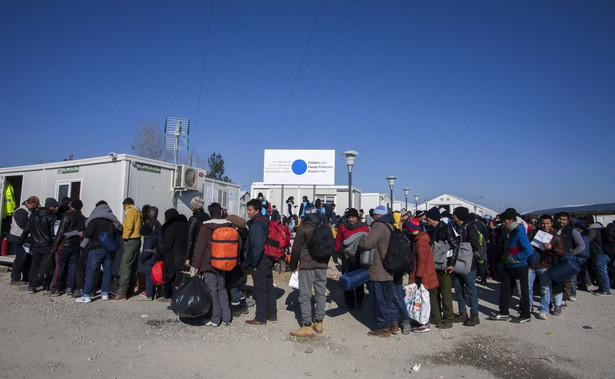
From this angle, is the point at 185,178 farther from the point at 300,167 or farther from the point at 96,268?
the point at 300,167

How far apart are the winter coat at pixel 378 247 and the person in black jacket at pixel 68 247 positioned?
5.71m

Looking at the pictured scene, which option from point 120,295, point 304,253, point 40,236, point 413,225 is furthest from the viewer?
point 40,236

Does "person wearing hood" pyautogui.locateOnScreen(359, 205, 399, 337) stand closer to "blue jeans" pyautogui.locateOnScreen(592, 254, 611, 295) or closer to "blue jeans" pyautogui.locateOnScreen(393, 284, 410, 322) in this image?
"blue jeans" pyautogui.locateOnScreen(393, 284, 410, 322)

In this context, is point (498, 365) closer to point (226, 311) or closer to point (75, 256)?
point (226, 311)

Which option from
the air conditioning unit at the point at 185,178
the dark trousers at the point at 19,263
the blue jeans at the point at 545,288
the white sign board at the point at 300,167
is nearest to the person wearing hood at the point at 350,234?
the blue jeans at the point at 545,288

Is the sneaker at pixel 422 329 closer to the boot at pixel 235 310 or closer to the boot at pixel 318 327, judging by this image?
the boot at pixel 318 327

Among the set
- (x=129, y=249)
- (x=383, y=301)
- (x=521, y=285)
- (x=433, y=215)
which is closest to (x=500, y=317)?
(x=521, y=285)

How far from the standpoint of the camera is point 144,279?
805 cm

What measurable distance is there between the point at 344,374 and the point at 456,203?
4107cm

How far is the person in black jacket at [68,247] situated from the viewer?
7.32 m

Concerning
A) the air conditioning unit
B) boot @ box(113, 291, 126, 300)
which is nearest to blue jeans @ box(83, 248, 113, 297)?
boot @ box(113, 291, 126, 300)

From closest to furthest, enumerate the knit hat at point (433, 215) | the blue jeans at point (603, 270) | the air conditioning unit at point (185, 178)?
the knit hat at point (433, 215) → the blue jeans at point (603, 270) → the air conditioning unit at point (185, 178)

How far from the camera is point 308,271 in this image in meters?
5.61

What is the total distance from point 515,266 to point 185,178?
7.82m
